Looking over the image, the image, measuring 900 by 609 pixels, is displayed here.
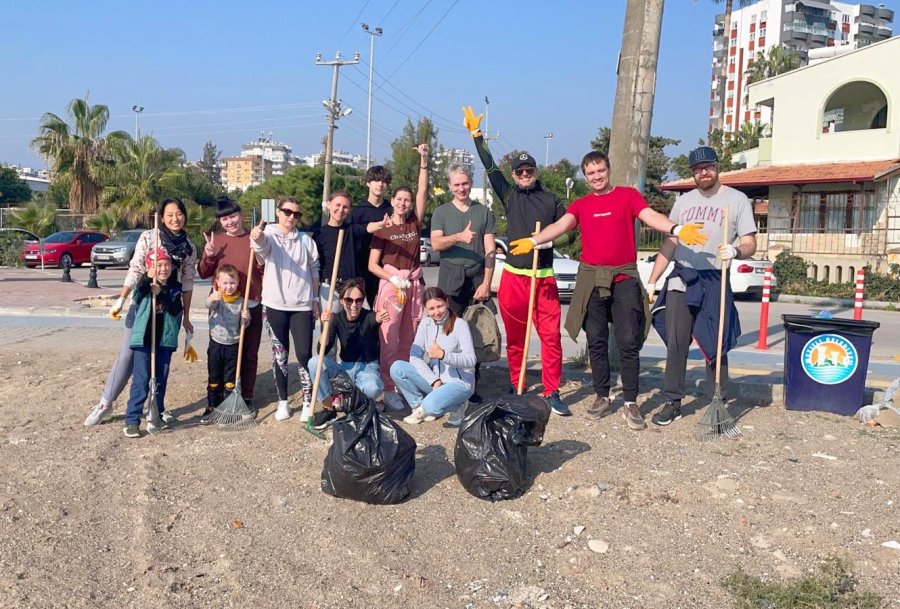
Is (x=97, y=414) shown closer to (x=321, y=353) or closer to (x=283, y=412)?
(x=283, y=412)

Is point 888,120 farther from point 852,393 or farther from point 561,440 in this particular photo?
point 561,440

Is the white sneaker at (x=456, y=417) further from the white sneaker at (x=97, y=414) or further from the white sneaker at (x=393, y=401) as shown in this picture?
the white sneaker at (x=97, y=414)

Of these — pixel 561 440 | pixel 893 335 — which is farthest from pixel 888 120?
pixel 561 440

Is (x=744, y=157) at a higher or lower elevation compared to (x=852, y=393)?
higher

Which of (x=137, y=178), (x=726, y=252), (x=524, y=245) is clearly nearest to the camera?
(x=726, y=252)

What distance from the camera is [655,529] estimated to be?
4.25m

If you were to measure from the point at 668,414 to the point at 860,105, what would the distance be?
25350mm

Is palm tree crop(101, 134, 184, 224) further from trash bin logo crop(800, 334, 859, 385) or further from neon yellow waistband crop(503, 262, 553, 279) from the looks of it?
trash bin logo crop(800, 334, 859, 385)

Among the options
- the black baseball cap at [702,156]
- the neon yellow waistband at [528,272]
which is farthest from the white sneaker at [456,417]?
the black baseball cap at [702,156]

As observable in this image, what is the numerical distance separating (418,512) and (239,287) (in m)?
2.70

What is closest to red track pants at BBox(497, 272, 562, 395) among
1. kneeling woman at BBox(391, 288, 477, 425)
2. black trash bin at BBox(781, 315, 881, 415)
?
kneeling woman at BBox(391, 288, 477, 425)

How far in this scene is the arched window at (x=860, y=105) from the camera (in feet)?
84.5

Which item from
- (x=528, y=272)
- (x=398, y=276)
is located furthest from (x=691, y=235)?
(x=398, y=276)

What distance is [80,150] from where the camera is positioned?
39.6m
